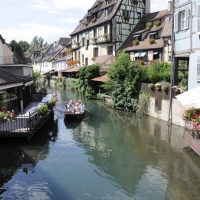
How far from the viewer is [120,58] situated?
859 inches

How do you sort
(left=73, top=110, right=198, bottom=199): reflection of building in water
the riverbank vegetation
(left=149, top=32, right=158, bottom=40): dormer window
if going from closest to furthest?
(left=73, top=110, right=198, bottom=199): reflection of building in water → the riverbank vegetation → (left=149, top=32, right=158, bottom=40): dormer window

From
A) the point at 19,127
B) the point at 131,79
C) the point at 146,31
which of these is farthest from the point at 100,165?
the point at 146,31

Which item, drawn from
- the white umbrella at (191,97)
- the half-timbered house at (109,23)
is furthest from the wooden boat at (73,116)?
the half-timbered house at (109,23)

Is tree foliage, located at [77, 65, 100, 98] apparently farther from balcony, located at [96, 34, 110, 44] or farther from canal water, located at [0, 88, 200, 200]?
canal water, located at [0, 88, 200, 200]

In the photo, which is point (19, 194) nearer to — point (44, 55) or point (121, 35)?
point (121, 35)

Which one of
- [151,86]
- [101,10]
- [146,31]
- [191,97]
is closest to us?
[191,97]

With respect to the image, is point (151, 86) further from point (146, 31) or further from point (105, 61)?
point (105, 61)

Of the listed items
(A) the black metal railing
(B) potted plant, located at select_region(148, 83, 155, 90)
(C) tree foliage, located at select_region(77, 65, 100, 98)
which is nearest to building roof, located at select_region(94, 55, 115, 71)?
(C) tree foliage, located at select_region(77, 65, 100, 98)

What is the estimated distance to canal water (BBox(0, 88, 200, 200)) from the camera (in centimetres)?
819

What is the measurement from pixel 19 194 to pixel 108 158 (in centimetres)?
436

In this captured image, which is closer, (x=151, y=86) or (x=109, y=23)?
(x=151, y=86)

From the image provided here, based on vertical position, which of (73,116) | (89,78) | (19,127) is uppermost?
(89,78)

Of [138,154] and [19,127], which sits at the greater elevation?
[19,127]

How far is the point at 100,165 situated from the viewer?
10.4 metres
